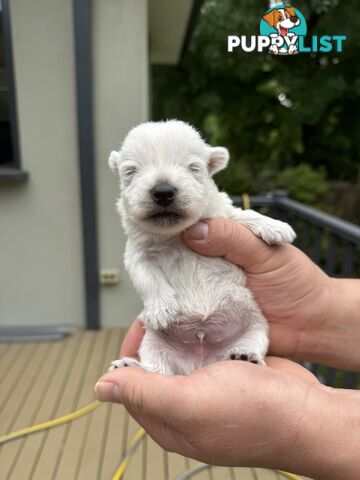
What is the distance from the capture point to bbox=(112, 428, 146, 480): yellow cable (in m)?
2.66

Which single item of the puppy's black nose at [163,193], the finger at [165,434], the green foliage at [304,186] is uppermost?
the puppy's black nose at [163,193]

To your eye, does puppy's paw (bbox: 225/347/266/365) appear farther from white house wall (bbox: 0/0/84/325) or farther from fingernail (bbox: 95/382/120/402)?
white house wall (bbox: 0/0/84/325)

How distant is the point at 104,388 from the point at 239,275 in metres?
0.75

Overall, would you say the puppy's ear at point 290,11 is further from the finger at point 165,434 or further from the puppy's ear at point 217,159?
the finger at point 165,434

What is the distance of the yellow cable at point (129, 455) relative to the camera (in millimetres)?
→ 2661

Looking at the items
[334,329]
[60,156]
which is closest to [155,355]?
[334,329]

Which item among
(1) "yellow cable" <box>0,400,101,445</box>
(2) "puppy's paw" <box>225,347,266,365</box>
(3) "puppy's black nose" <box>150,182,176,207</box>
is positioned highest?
(3) "puppy's black nose" <box>150,182,176,207</box>

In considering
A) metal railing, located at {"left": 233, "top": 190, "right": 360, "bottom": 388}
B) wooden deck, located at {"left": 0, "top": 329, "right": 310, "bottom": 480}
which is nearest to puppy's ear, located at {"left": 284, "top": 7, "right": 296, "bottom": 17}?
metal railing, located at {"left": 233, "top": 190, "right": 360, "bottom": 388}

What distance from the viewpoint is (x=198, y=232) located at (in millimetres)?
1715

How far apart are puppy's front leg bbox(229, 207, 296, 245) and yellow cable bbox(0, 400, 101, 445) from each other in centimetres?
225

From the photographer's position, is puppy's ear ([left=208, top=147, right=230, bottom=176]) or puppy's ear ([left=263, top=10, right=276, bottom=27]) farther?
puppy's ear ([left=263, top=10, right=276, bottom=27])

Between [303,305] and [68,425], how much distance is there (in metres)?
2.13

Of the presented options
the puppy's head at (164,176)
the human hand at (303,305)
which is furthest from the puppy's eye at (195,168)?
the human hand at (303,305)

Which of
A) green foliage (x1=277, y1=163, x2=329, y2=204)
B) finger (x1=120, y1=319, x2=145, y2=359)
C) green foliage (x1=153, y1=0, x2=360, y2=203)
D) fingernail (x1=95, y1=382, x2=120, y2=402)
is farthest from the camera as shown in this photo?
green foliage (x1=277, y1=163, x2=329, y2=204)
